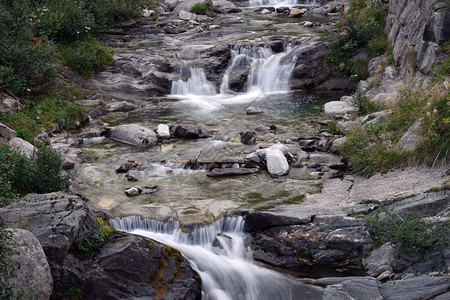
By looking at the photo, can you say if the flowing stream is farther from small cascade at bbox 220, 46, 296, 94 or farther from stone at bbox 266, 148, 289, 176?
small cascade at bbox 220, 46, 296, 94

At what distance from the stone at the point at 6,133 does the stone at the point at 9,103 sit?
5.07 feet

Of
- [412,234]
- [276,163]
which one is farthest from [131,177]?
[412,234]

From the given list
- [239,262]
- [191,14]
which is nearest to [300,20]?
[191,14]

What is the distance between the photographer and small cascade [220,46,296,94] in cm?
1898

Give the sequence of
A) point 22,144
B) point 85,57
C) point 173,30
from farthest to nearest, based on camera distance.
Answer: point 173,30 < point 85,57 < point 22,144

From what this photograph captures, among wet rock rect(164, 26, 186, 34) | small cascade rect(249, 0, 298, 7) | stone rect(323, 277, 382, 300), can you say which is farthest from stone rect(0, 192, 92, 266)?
small cascade rect(249, 0, 298, 7)

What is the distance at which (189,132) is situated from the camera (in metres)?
13.9

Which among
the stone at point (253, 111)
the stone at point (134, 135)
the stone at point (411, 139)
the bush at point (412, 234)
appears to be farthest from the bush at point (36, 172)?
the stone at point (253, 111)

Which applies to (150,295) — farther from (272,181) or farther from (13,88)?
(13,88)

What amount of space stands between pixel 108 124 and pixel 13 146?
16.1 ft

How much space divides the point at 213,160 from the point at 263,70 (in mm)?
8094

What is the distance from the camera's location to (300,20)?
2562 cm

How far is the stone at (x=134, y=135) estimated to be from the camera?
1365cm

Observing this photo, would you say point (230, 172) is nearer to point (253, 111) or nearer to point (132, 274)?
point (132, 274)
